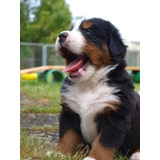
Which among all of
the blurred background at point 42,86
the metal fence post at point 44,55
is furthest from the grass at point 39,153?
the metal fence post at point 44,55

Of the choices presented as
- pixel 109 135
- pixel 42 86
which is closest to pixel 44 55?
pixel 42 86

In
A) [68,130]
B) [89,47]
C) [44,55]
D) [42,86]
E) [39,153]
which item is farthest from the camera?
[44,55]

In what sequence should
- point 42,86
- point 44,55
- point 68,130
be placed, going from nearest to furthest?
point 68,130, point 42,86, point 44,55

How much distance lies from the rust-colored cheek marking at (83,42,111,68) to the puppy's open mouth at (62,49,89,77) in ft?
0.21

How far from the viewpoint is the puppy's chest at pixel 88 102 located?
2.83 meters

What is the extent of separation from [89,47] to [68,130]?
802mm

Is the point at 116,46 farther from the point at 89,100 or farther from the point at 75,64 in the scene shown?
the point at 89,100

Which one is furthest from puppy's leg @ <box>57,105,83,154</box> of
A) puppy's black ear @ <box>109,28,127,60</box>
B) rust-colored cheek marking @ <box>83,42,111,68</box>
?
puppy's black ear @ <box>109,28,127,60</box>

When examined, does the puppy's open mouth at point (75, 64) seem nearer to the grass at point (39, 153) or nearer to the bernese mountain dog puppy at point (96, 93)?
the bernese mountain dog puppy at point (96, 93)

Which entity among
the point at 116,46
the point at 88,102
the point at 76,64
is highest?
the point at 116,46

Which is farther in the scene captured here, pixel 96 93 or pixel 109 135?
pixel 96 93

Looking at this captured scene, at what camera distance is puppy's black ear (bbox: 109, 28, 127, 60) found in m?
2.94

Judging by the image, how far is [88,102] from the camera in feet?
9.43

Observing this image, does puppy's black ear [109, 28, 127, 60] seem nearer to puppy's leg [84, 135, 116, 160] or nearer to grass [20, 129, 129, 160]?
puppy's leg [84, 135, 116, 160]
